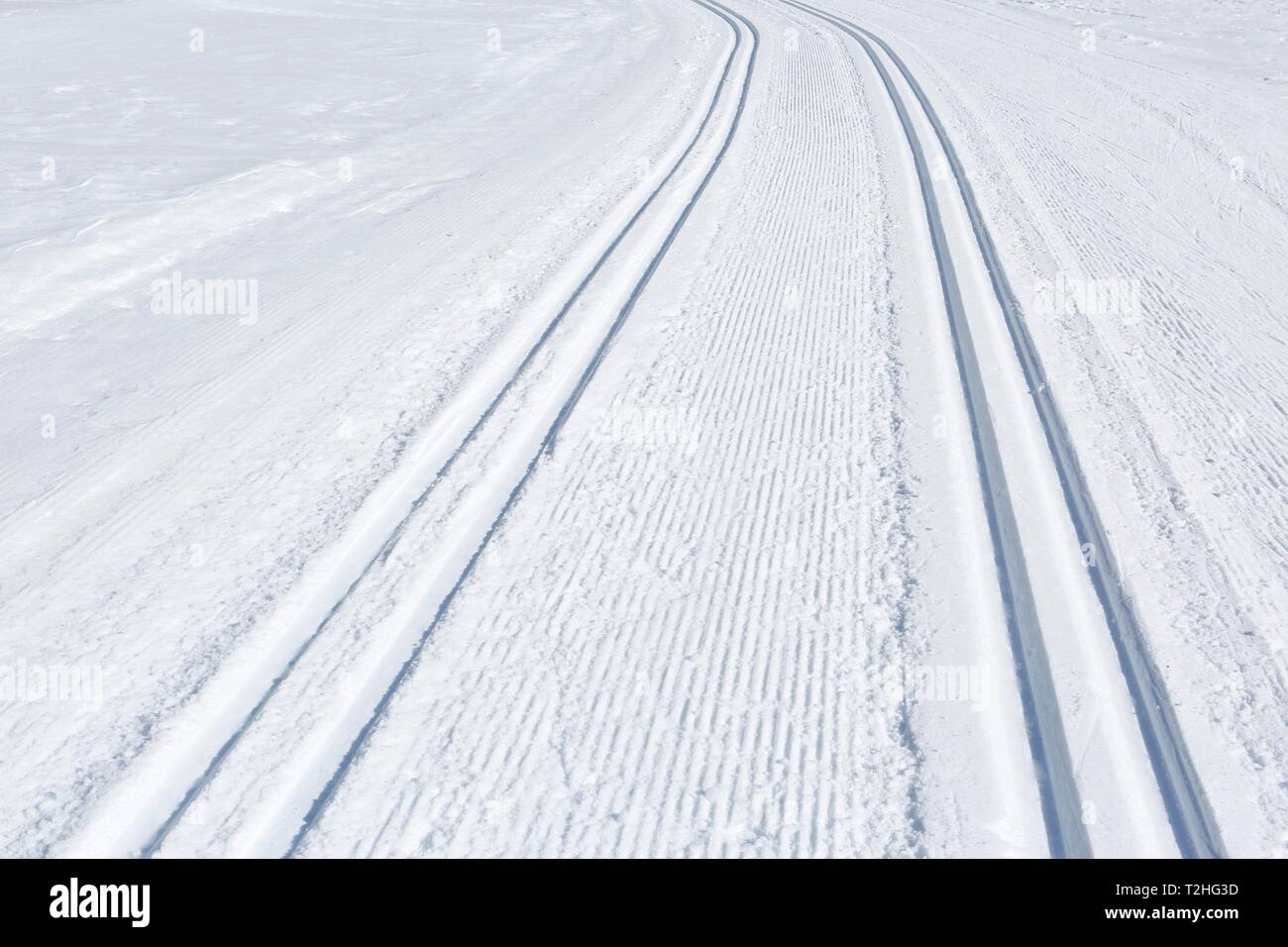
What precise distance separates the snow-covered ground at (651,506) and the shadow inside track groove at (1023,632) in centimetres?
1

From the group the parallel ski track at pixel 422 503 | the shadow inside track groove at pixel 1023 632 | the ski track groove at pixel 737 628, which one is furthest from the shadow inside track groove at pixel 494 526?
the shadow inside track groove at pixel 1023 632

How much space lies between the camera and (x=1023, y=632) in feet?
10.5

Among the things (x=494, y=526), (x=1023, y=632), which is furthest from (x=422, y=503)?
(x=1023, y=632)

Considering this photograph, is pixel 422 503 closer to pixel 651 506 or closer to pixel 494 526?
pixel 494 526

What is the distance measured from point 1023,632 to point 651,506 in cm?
137

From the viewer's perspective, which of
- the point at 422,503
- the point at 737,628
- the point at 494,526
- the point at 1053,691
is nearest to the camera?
the point at 1053,691

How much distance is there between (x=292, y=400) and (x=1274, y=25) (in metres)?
18.8

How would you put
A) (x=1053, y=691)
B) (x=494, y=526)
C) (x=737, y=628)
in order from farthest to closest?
(x=494, y=526), (x=737, y=628), (x=1053, y=691)

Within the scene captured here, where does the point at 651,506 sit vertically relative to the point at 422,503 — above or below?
above

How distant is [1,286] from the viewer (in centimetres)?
604

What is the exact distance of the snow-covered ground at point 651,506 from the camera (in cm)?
266

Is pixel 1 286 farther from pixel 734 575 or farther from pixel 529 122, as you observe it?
pixel 529 122

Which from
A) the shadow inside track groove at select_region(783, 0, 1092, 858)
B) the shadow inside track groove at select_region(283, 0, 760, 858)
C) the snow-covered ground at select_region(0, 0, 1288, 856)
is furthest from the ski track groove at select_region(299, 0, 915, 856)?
the shadow inside track groove at select_region(783, 0, 1092, 858)
